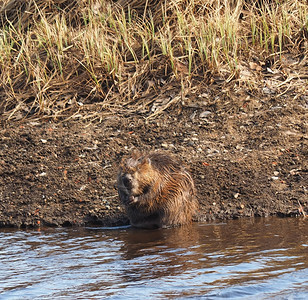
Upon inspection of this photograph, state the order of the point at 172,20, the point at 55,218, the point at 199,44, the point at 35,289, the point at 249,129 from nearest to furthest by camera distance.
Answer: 1. the point at 35,289
2. the point at 55,218
3. the point at 249,129
4. the point at 199,44
5. the point at 172,20

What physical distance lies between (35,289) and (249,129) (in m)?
3.68

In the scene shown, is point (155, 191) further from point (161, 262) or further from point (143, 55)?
point (143, 55)

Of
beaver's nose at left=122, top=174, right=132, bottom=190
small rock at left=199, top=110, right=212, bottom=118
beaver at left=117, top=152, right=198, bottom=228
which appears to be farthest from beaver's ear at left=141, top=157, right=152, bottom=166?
small rock at left=199, top=110, right=212, bottom=118

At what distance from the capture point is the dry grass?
7.20m

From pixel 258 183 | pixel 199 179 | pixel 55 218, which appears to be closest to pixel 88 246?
pixel 55 218

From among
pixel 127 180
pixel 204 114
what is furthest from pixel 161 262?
pixel 204 114

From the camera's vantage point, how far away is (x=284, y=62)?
7.45m

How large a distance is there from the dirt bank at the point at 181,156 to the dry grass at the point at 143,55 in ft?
1.07

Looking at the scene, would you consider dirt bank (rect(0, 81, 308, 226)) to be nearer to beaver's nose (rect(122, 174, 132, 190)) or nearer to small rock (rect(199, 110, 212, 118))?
small rock (rect(199, 110, 212, 118))

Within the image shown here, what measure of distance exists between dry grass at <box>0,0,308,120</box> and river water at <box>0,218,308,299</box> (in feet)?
8.36

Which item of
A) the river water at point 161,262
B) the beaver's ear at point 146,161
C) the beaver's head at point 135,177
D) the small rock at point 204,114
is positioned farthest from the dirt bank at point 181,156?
the beaver's ear at point 146,161

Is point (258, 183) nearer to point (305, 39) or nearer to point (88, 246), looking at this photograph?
point (88, 246)

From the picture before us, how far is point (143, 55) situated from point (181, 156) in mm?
2069

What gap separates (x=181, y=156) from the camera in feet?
19.6
